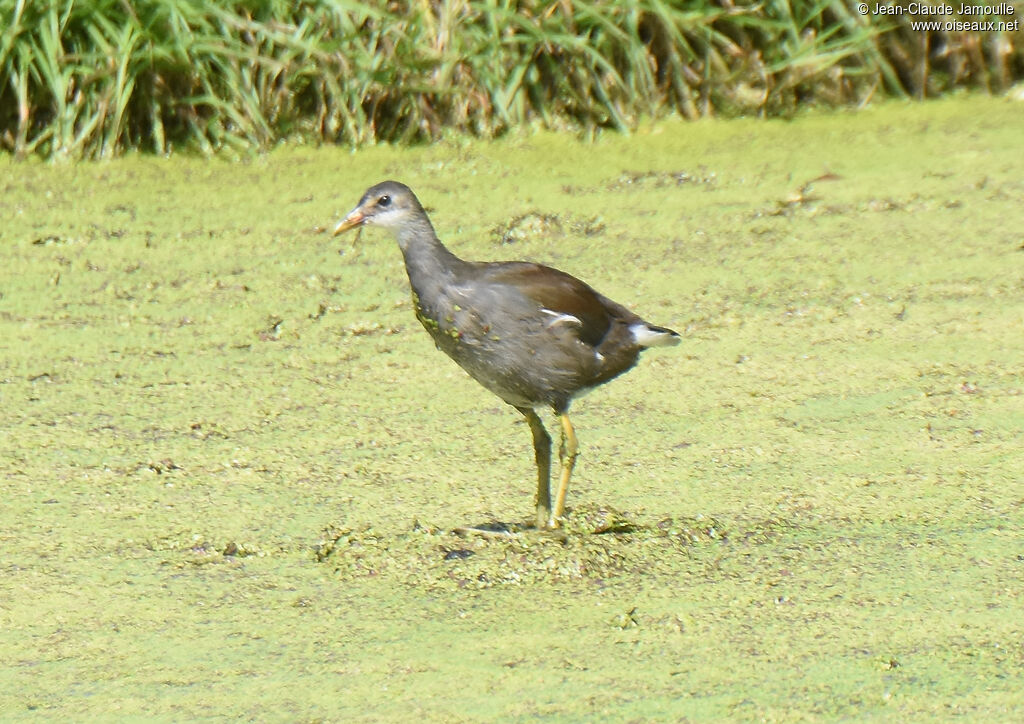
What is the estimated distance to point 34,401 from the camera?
3805 millimetres

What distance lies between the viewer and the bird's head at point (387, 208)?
319cm

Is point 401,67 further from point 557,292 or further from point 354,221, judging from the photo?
point 557,292

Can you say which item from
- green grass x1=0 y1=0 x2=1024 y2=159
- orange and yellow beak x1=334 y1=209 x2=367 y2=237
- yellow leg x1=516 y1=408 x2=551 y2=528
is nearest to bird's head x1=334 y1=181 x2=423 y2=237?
orange and yellow beak x1=334 y1=209 x2=367 y2=237

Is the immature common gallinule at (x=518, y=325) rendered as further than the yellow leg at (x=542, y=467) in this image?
No

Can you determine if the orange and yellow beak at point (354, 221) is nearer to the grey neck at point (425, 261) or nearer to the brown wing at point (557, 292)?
the grey neck at point (425, 261)

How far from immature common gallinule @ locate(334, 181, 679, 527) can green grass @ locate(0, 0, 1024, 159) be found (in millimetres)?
2444

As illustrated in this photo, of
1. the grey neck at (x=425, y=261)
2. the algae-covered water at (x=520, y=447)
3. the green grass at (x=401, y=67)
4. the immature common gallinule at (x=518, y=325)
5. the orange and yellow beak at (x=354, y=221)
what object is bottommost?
the algae-covered water at (x=520, y=447)

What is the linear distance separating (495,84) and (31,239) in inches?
69.2

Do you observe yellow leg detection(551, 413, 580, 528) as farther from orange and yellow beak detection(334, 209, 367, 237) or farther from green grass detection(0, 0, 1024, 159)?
green grass detection(0, 0, 1024, 159)

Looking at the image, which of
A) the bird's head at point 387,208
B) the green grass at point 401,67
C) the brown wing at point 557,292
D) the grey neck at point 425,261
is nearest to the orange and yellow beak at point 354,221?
the bird's head at point 387,208

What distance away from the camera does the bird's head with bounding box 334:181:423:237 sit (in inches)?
125

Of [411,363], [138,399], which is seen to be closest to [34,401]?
[138,399]

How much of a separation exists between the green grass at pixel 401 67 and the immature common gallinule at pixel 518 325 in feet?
8.02

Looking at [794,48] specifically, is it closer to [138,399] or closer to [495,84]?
[495,84]
